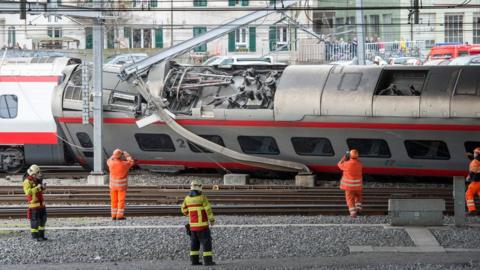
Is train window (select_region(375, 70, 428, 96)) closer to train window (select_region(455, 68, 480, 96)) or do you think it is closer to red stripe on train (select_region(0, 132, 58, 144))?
train window (select_region(455, 68, 480, 96))

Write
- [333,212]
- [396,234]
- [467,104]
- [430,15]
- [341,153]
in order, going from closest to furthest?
[396,234] < [333,212] < [467,104] < [341,153] < [430,15]

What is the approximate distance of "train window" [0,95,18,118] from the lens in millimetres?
24859

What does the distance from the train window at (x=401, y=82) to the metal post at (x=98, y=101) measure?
22.4 ft

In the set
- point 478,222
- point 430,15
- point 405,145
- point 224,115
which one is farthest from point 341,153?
point 430,15

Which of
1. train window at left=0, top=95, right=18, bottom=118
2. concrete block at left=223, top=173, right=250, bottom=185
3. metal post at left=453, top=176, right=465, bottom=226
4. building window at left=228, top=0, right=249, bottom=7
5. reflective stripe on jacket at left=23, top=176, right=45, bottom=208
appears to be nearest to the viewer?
reflective stripe on jacket at left=23, top=176, right=45, bottom=208

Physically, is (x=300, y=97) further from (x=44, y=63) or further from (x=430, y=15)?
(x=430, y=15)

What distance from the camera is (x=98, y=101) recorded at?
76.4 feet

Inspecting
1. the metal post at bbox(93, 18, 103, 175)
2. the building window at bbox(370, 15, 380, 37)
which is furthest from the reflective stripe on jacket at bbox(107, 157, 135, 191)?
the building window at bbox(370, 15, 380, 37)

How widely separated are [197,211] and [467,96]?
9693 millimetres

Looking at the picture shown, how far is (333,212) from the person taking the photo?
18703 millimetres

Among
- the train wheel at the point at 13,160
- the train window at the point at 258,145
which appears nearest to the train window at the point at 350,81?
the train window at the point at 258,145

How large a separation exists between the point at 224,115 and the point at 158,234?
298 inches

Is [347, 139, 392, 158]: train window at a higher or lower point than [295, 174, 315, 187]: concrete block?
higher

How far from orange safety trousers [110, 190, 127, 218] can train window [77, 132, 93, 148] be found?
7016 millimetres
